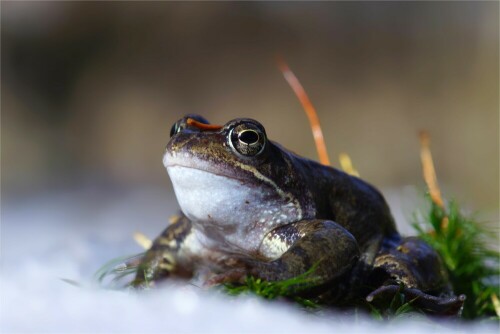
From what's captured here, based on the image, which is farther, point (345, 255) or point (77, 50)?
point (77, 50)

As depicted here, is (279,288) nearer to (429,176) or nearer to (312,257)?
(312,257)

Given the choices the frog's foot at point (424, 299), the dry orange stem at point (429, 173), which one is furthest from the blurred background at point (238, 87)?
the frog's foot at point (424, 299)

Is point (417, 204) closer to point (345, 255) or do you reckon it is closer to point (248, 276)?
point (345, 255)

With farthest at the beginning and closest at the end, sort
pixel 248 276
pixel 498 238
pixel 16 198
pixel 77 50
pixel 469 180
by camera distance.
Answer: pixel 77 50 < pixel 16 198 < pixel 469 180 < pixel 498 238 < pixel 248 276

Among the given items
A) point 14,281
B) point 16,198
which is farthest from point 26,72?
point 14,281

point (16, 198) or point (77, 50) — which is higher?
point (77, 50)

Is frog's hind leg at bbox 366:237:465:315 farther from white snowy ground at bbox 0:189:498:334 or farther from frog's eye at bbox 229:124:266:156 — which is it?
frog's eye at bbox 229:124:266:156

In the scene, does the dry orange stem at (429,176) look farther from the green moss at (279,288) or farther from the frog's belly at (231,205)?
the green moss at (279,288)

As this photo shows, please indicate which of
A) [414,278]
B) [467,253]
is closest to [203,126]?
[414,278]
